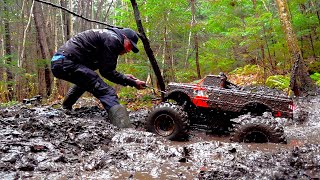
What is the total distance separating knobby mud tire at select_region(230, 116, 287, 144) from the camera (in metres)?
4.36

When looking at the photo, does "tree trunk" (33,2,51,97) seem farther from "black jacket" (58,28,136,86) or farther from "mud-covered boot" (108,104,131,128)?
"mud-covered boot" (108,104,131,128)

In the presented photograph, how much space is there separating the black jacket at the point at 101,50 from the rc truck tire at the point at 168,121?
73 cm

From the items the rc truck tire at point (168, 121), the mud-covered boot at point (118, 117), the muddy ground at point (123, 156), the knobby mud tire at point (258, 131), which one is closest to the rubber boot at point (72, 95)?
the mud-covered boot at point (118, 117)

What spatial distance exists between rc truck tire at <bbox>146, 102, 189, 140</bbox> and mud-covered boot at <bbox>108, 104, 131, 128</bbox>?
37 centimetres

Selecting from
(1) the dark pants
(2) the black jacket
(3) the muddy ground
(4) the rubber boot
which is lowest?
(3) the muddy ground

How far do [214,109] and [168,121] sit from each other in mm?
810

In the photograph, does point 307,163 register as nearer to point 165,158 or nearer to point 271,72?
point 165,158

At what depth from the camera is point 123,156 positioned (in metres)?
→ 3.44

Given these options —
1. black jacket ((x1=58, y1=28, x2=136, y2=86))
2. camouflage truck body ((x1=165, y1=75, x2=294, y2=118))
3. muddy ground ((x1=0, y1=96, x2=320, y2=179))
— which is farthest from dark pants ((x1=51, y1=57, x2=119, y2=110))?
camouflage truck body ((x1=165, y1=75, x2=294, y2=118))

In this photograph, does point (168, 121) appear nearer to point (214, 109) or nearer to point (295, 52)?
point (214, 109)

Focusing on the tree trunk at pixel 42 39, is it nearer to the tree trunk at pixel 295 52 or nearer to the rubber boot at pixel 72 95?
the rubber boot at pixel 72 95

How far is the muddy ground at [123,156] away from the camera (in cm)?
270

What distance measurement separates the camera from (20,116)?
5.62 m

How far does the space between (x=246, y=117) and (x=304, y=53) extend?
1212cm
